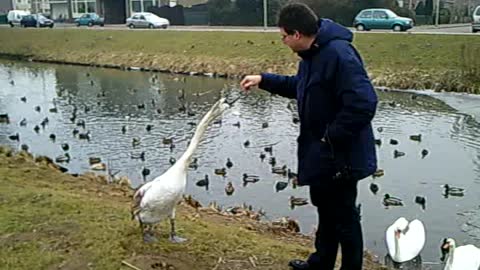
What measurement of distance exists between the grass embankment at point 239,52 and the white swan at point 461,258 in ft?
47.6

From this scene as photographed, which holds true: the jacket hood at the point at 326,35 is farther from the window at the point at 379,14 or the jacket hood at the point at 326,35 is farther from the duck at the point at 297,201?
the window at the point at 379,14

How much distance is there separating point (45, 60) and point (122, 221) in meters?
31.7

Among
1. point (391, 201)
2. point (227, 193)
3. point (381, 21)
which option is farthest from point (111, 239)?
point (381, 21)

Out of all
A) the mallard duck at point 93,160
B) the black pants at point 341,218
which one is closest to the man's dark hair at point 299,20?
the black pants at point 341,218

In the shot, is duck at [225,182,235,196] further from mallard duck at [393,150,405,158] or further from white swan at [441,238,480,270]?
white swan at [441,238,480,270]

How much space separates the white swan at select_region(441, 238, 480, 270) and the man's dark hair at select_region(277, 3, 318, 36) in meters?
3.00

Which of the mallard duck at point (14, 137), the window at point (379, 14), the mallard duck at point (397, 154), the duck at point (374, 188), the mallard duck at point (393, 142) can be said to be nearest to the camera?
the duck at point (374, 188)

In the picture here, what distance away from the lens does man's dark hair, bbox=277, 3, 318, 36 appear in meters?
4.09

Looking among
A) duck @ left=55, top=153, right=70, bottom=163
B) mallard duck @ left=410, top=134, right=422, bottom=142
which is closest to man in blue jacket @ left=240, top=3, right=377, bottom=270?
duck @ left=55, top=153, right=70, bottom=163

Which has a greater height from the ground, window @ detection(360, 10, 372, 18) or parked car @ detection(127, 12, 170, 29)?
window @ detection(360, 10, 372, 18)

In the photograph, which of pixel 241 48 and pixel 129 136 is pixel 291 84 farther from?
pixel 241 48

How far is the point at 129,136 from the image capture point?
584 inches

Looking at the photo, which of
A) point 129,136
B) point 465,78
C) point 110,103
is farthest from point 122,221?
point 465,78

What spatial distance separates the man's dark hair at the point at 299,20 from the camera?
161 inches
